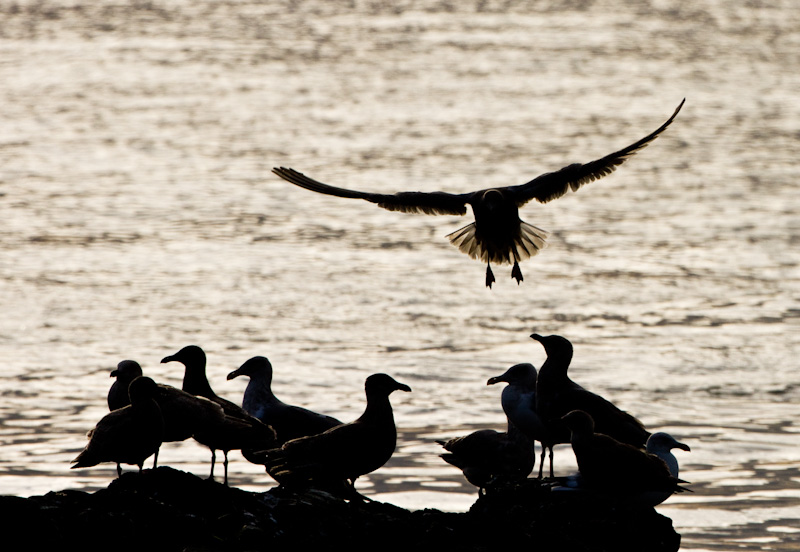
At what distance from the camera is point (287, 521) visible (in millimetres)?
10570

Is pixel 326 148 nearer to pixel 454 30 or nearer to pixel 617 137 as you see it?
pixel 617 137

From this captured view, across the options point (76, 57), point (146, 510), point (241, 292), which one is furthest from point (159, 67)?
point (146, 510)

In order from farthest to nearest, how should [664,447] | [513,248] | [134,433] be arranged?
[513,248], [664,447], [134,433]

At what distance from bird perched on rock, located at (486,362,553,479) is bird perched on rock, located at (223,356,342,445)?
1473 millimetres

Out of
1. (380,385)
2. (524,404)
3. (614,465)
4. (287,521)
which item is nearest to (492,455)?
(524,404)

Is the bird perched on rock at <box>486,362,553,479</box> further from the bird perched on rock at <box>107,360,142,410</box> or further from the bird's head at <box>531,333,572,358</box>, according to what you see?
the bird perched on rock at <box>107,360,142,410</box>

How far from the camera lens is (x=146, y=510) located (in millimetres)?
10477

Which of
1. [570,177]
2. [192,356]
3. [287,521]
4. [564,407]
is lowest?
[287,521]

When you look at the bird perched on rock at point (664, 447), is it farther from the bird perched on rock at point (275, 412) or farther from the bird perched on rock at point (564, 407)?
the bird perched on rock at point (275, 412)

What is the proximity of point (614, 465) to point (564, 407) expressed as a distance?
45.8 inches

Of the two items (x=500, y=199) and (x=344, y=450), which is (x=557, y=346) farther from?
(x=344, y=450)

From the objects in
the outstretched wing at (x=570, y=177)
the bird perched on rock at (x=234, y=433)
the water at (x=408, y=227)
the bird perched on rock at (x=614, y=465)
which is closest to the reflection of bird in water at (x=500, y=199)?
the outstretched wing at (x=570, y=177)

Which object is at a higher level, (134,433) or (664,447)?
(134,433)

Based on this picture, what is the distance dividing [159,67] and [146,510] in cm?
3492
